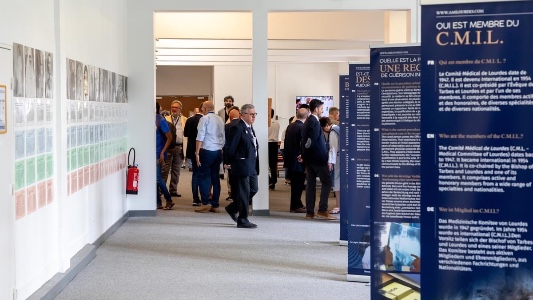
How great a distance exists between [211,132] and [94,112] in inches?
129

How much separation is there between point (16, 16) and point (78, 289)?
2.51 m

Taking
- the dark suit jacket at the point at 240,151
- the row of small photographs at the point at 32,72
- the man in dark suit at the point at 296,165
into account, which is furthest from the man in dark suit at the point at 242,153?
the row of small photographs at the point at 32,72

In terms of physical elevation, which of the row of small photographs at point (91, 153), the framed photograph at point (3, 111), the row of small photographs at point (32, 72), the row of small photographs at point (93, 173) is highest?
the row of small photographs at point (32, 72)

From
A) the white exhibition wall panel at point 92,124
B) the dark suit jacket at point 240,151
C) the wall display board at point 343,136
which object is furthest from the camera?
the dark suit jacket at point 240,151

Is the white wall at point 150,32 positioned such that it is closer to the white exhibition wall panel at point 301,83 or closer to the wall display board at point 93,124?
the wall display board at point 93,124

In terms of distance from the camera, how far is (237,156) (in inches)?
418

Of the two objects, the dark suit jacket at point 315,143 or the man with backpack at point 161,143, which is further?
the man with backpack at point 161,143

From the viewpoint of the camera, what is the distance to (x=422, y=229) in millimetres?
3561

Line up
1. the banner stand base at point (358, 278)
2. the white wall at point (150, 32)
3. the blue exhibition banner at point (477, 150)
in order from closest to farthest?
the blue exhibition banner at point (477, 150), the banner stand base at point (358, 278), the white wall at point (150, 32)

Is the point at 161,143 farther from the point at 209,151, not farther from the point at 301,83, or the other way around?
the point at 301,83

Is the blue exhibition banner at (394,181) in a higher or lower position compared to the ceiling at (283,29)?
lower

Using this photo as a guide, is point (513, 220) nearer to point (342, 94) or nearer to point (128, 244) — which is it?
point (342, 94)

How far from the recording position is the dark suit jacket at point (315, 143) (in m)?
11.6

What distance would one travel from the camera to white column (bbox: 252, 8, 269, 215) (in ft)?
40.4
